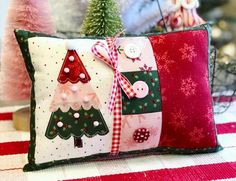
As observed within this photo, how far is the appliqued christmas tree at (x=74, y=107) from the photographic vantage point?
0.82m

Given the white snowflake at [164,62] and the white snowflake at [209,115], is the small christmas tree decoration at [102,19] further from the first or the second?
the white snowflake at [209,115]

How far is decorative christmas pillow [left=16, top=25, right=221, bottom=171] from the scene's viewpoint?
0.83 m

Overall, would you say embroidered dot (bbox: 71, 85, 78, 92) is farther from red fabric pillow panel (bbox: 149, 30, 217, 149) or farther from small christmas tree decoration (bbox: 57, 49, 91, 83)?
red fabric pillow panel (bbox: 149, 30, 217, 149)

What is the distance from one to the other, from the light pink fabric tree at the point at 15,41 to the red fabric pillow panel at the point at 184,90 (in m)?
0.26

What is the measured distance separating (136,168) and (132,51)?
0.75 feet

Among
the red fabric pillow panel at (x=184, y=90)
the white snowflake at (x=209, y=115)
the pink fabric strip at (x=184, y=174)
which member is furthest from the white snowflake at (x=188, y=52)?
the pink fabric strip at (x=184, y=174)

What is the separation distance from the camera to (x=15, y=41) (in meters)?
0.98

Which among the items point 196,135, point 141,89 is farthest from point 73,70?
point 196,135

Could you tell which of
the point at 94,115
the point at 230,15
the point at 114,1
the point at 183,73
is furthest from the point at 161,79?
the point at 230,15

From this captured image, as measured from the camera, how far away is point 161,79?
2.83ft

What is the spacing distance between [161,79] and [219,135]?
0.25m

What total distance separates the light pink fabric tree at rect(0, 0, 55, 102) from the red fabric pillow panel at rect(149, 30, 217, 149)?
261 millimetres

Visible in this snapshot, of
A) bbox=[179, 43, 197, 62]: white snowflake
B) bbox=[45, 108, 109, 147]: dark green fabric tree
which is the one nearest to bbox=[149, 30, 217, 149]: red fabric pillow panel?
bbox=[179, 43, 197, 62]: white snowflake

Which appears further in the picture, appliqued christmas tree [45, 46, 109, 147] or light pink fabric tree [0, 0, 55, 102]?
light pink fabric tree [0, 0, 55, 102]
